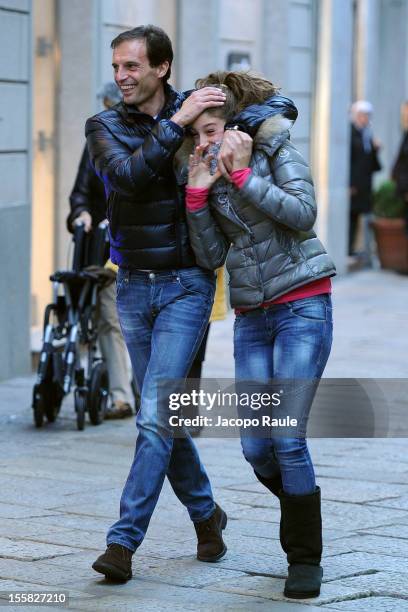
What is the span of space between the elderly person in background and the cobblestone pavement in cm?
931

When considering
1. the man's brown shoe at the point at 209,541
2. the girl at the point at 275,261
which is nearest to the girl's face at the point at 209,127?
the girl at the point at 275,261

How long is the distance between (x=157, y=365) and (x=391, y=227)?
42.1 feet

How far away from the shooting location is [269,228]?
15.9 ft

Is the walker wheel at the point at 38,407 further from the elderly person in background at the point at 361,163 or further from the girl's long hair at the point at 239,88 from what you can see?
the elderly person in background at the point at 361,163

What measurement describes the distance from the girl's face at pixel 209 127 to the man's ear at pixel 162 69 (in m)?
0.30

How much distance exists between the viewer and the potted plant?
17.6 m

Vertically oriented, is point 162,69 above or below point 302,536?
above

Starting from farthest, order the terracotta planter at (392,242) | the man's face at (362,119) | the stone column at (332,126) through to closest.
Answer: the man's face at (362,119) < the terracotta planter at (392,242) < the stone column at (332,126)

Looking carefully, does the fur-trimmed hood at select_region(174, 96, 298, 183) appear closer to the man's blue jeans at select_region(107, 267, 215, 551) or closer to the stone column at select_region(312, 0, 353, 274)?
the man's blue jeans at select_region(107, 267, 215, 551)

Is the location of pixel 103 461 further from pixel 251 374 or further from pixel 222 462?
pixel 251 374

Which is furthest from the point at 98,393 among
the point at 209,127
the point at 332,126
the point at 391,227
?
the point at 391,227

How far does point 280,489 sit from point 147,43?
151 centimetres

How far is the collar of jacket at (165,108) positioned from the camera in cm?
513

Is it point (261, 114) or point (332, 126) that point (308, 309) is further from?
point (332, 126)
